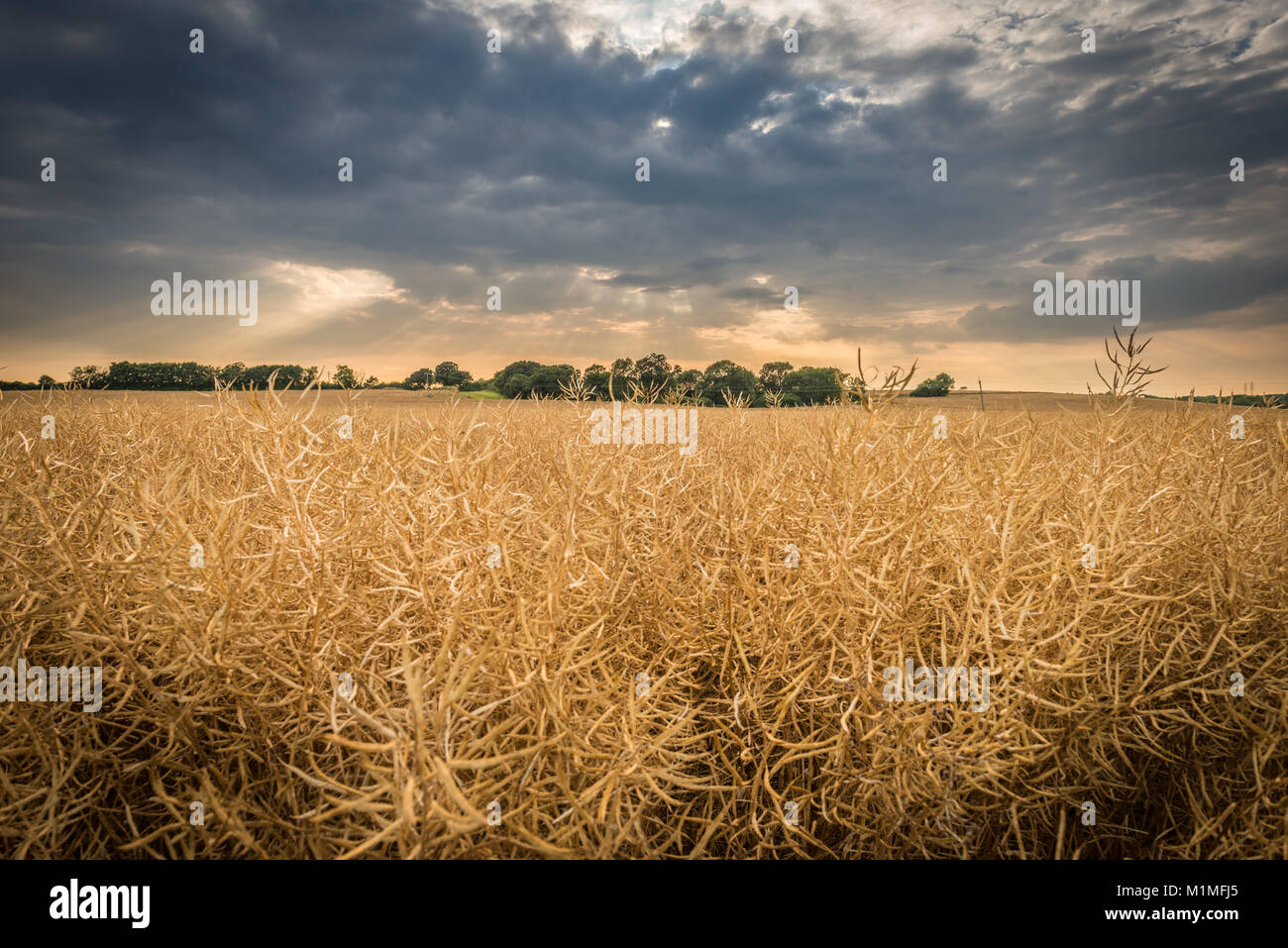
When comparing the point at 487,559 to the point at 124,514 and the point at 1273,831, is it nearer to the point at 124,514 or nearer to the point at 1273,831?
the point at 124,514

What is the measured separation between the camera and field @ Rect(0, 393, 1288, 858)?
1304mm

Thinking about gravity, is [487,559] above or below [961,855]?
above

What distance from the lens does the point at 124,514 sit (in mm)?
1699

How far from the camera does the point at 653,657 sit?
1.81m

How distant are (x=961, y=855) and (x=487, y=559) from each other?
1.57 m

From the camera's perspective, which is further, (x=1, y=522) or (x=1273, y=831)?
(x=1, y=522)

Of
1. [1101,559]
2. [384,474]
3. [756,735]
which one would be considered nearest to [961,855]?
[756,735]

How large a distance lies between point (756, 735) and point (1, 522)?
245 cm

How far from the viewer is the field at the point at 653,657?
4.28 ft

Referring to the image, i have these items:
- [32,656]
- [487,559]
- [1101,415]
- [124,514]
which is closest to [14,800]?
[32,656]
